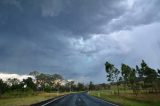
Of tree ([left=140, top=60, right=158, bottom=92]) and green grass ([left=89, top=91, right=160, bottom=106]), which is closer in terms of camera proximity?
green grass ([left=89, top=91, right=160, bottom=106])

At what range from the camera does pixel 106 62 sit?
303ft

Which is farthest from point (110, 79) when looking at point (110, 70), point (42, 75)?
point (42, 75)

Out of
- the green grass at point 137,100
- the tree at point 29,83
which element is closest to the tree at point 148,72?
the green grass at point 137,100

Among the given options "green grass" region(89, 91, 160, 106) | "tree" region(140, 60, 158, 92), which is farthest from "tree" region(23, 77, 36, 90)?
"green grass" region(89, 91, 160, 106)

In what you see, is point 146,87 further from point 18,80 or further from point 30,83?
point 18,80

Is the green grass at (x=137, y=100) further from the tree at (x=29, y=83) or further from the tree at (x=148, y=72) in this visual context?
the tree at (x=29, y=83)

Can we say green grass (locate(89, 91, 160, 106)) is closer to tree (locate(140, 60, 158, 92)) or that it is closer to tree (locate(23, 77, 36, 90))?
tree (locate(140, 60, 158, 92))

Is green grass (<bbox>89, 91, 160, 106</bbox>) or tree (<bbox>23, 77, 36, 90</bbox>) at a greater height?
tree (<bbox>23, 77, 36, 90</bbox>)

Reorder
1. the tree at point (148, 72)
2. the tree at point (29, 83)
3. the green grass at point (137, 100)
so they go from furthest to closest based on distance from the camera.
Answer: the tree at point (29, 83) → the tree at point (148, 72) → the green grass at point (137, 100)

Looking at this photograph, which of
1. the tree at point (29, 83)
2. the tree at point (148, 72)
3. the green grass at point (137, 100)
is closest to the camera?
the green grass at point (137, 100)

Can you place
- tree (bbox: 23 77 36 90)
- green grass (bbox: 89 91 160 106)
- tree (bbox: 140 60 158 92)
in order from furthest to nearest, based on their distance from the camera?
A: tree (bbox: 23 77 36 90), tree (bbox: 140 60 158 92), green grass (bbox: 89 91 160 106)

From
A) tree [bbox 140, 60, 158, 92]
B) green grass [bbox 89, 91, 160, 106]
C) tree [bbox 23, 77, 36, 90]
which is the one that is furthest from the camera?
tree [bbox 23, 77, 36, 90]

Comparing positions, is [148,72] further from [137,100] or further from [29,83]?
[29,83]

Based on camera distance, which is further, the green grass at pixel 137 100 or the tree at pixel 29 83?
the tree at pixel 29 83
